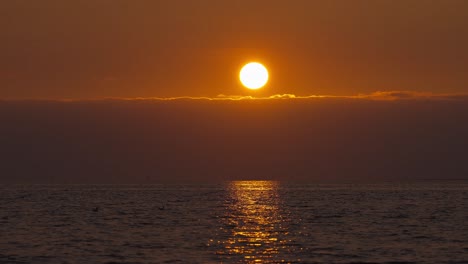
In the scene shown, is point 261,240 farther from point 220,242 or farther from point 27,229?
point 27,229

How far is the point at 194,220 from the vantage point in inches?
4289

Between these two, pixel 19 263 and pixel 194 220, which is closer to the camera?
pixel 19 263

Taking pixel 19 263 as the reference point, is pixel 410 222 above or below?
above

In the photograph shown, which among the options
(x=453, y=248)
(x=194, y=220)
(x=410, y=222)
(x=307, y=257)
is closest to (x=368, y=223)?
(x=410, y=222)

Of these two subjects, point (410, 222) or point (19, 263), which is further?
point (410, 222)

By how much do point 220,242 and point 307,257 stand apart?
1255cm

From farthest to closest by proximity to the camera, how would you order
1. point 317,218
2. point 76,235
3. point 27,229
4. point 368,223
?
point 317,218
point 368,223
point 27,229
point 76,235

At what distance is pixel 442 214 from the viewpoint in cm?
12069

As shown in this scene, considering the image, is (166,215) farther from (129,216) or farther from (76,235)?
(76,235)

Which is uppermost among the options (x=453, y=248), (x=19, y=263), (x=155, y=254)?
(x=453, y=248)

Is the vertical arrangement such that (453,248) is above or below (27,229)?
below

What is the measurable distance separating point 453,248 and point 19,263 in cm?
3453

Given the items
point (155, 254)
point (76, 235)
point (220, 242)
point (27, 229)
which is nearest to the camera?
point (155, 254)

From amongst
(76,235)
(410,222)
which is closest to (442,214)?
(410,222)
